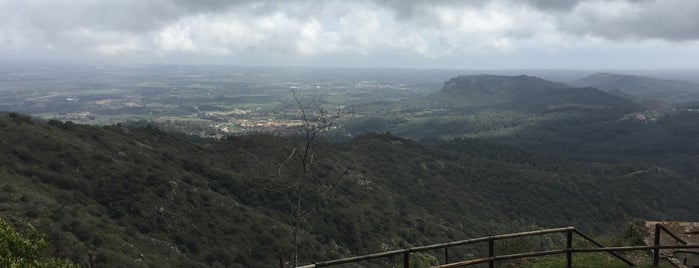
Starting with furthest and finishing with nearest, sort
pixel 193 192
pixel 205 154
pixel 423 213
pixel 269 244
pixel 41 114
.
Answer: pixel 41 114
pixel 423 213
pixel 205 154
pixel 193 192
pixel 269 244

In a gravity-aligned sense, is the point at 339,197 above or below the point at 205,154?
below

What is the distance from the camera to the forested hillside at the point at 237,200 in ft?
86.2

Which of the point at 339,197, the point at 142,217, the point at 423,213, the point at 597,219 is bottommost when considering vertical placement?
the point at 597,219

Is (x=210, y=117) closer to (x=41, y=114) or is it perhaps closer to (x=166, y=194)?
(x=41, y=114)

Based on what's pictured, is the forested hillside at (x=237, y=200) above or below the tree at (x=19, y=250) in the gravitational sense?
below

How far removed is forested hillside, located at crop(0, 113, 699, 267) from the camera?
86.2ft

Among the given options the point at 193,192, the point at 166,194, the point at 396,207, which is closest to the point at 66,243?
the point at 166,194

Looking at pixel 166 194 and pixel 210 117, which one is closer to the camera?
pixel 166 194

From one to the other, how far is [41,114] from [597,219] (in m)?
203

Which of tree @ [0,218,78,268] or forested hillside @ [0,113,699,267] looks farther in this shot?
forested hillside @ [0,113,699,267]

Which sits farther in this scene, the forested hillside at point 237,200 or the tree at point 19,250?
the forested hillside at point 237,200

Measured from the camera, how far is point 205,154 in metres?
56.6

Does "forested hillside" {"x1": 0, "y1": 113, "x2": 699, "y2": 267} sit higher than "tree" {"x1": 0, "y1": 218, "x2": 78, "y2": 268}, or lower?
lower

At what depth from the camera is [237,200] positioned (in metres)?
43.2
